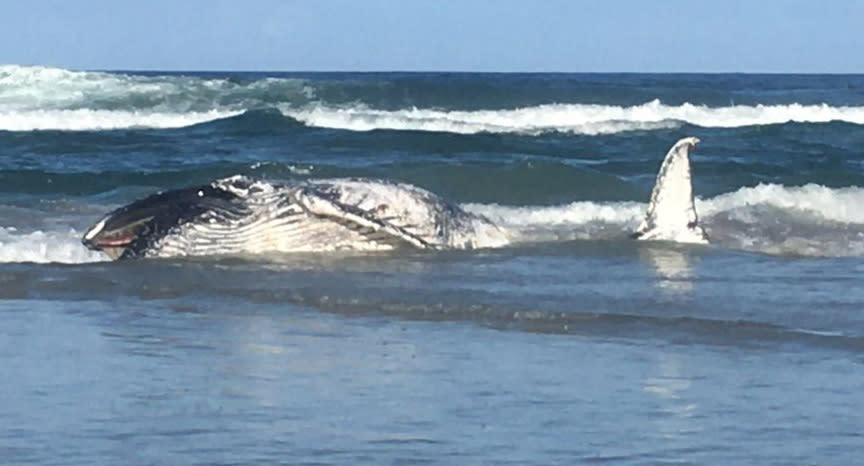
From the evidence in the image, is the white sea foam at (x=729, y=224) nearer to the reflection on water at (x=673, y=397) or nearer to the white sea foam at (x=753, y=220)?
the white sea foam at (x=753, y=220)

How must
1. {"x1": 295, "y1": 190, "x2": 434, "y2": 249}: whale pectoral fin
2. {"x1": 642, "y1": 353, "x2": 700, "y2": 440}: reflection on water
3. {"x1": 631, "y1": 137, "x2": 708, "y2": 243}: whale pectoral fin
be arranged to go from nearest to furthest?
{"x1": 642, "y1": 353, "x2": 700, "y2": 440}: reflection on water
{"x1": 295, "y1": 190, "x2": 434, "y2": 249}: whale pectoral fin
{"x1": 631, "y1": 137, "x2": 708, "y2": 243}: whale pectoral fin

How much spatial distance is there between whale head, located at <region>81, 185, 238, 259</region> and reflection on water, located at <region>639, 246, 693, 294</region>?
277 centimetres

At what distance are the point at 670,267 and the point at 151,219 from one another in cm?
341

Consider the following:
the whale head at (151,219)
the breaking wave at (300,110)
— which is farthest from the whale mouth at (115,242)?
the breaking wave at (300,110)

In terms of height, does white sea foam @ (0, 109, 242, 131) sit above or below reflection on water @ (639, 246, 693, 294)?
Result: above

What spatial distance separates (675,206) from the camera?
1255 cm

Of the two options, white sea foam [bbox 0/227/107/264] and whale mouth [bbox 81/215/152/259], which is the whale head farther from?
white sea foam [bbox 0/227/107/264]

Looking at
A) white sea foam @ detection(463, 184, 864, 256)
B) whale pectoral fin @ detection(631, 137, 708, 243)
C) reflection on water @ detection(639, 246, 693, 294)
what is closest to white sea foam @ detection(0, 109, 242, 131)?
white sea foam @ detection(463, 184, 864, 256)

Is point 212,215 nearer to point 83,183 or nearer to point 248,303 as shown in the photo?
point 248,303

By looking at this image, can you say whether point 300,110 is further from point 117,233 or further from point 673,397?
point 673,397

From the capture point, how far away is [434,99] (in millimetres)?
45750

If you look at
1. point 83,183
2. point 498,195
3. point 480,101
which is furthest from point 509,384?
point 480,101

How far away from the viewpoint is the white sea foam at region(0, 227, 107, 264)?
12.2 meters

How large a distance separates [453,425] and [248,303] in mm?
3483
